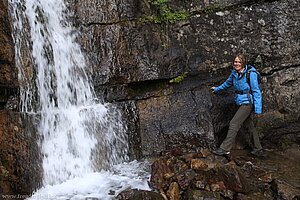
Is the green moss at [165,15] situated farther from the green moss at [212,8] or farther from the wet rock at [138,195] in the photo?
the wet rock at [138,195]

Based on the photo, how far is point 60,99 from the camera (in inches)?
329

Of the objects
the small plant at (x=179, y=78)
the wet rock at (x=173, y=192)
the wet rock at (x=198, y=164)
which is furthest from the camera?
the small plant at (x=179, y=78)

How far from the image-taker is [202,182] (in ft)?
21.1

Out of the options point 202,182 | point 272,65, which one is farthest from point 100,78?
point 272,65

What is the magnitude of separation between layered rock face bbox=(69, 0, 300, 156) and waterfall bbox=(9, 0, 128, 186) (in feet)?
1.39

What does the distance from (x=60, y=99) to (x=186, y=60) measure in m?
3.60

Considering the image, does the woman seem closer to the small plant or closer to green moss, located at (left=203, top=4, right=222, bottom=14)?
the small plant

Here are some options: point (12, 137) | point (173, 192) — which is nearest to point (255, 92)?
point (173, 192)

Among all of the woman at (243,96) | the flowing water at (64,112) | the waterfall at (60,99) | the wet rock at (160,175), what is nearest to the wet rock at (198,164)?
the wet rock at (160,175)

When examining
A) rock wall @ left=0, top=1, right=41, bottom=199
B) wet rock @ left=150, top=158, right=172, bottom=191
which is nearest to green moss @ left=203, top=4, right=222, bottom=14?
wet rock @ left=150, top=158, right=172, bottom=191

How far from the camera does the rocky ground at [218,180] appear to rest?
6125mm

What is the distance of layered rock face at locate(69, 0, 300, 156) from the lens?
876cm

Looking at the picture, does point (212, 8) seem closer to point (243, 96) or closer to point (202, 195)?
point (243, 96)

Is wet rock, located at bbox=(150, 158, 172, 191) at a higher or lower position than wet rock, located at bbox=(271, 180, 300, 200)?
higher
